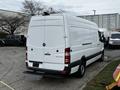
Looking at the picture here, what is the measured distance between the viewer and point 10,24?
38.6 meters

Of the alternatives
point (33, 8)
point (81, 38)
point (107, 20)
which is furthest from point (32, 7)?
point (81, 38)

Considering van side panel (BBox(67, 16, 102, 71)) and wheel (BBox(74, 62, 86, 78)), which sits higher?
van side panel (BBox(67, 16, 102, 71))

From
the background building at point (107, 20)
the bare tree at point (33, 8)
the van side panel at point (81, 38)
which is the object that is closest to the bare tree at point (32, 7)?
the bare tree at point (33, 8)

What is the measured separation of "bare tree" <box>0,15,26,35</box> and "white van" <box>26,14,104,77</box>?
30214mm

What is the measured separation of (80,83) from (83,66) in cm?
135

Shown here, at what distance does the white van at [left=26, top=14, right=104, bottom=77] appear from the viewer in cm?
855

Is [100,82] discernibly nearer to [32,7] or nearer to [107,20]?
[32,7]

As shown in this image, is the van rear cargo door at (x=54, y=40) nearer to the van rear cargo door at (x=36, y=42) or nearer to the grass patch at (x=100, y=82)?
the van rear cargo door at (x=36, y=42)

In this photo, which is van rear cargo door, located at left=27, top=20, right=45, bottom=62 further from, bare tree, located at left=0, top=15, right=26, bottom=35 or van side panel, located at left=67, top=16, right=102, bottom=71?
bare tree, located at left=0, top=15, right=26, bottom=35

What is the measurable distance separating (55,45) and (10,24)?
31.2 metres

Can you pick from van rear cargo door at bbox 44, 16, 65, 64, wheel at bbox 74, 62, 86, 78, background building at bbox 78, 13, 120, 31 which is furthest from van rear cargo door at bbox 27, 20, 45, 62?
background building at bbox 78, 13, 120, 31

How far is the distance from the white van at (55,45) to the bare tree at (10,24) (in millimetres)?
30214

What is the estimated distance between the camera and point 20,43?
30438 millimetres

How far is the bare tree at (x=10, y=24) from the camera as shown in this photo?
38.5 meters
